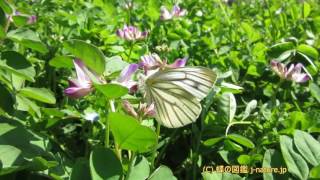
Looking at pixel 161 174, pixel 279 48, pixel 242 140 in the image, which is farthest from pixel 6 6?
pixel 279 48

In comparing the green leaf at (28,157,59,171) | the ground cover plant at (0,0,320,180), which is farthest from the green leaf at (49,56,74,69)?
the green leaf at (28,157,59,171)

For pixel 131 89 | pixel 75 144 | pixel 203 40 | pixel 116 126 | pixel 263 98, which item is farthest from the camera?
pixel 203 40

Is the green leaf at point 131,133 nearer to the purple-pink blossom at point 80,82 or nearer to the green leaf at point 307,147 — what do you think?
the purple-pink blossom at point 80,82

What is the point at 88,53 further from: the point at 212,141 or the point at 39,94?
the point at 212,141

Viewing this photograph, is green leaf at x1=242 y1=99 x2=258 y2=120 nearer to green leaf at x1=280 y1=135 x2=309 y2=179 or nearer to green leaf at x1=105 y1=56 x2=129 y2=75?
green leaf at x1=280 y1=135 x2=309 y2=179

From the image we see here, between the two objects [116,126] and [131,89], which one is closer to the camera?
[116,126]

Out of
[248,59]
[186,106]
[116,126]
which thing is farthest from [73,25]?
[116,126]

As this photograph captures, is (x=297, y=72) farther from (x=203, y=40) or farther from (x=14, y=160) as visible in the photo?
(x=14, y=160)
